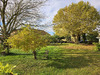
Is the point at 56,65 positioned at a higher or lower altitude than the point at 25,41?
lower

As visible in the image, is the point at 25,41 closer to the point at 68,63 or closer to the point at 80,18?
the point at 68,63

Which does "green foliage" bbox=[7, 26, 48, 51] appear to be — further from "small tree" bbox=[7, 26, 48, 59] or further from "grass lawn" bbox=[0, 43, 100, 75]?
"grass lawn" bbox=[0, 43, 100, 75]

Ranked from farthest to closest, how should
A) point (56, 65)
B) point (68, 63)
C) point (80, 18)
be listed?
1. point (80, 18)
2. point (68, 63)
3. point (56, 65)

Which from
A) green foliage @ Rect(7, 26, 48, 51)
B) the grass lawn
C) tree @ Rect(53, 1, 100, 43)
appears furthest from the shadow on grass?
tree @ Rect(53, 1, 100, 43)

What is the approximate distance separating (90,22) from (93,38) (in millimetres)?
8534

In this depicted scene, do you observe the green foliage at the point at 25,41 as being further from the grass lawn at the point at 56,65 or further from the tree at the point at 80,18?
the tree at the point at 80,18

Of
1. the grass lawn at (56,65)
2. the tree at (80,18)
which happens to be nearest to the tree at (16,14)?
the grass lawn at (56,65)

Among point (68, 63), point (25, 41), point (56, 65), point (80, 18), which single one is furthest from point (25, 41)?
point (80, 18)

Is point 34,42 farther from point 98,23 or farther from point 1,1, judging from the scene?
point 98,23

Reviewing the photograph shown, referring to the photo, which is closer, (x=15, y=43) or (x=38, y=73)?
(x=38, y=73)

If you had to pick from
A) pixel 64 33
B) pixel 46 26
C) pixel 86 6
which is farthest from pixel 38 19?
pixel 86 6

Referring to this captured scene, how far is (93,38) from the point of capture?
891 inches

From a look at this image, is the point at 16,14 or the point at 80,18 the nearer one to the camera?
the point at 16,14

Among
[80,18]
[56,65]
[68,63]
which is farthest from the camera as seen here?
[80,18]
